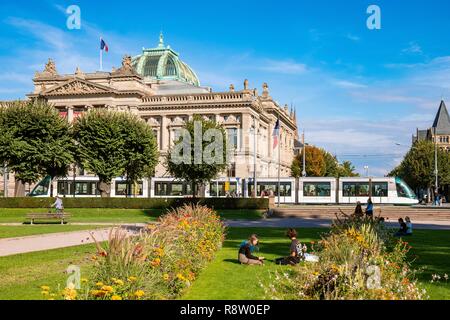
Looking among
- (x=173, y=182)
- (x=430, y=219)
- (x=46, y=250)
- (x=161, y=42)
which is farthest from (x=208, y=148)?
(x=161, y=42)

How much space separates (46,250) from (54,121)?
130 feet

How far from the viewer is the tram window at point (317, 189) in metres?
58.6

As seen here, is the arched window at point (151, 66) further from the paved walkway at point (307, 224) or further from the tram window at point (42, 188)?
the paved walkway at point (307, 224)

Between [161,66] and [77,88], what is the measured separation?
25707mm

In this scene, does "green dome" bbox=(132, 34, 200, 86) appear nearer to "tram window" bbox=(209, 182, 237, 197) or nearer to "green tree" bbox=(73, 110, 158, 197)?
"tram window" bbox=(209, 182, 237, 197)

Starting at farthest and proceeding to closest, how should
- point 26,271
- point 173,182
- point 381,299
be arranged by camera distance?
1. point 173,182
2. point 26,271
3. point 381,299

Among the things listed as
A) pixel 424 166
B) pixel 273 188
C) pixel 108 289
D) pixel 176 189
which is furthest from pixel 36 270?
pixel 424 166

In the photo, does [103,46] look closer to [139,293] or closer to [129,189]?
[129,189]

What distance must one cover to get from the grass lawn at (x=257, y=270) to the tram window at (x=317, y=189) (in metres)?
31.7

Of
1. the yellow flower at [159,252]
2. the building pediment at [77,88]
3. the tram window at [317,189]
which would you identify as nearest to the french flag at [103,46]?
the building pediment at [77,88]

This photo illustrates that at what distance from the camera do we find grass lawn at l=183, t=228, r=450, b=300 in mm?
12383

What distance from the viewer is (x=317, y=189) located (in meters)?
59.1
